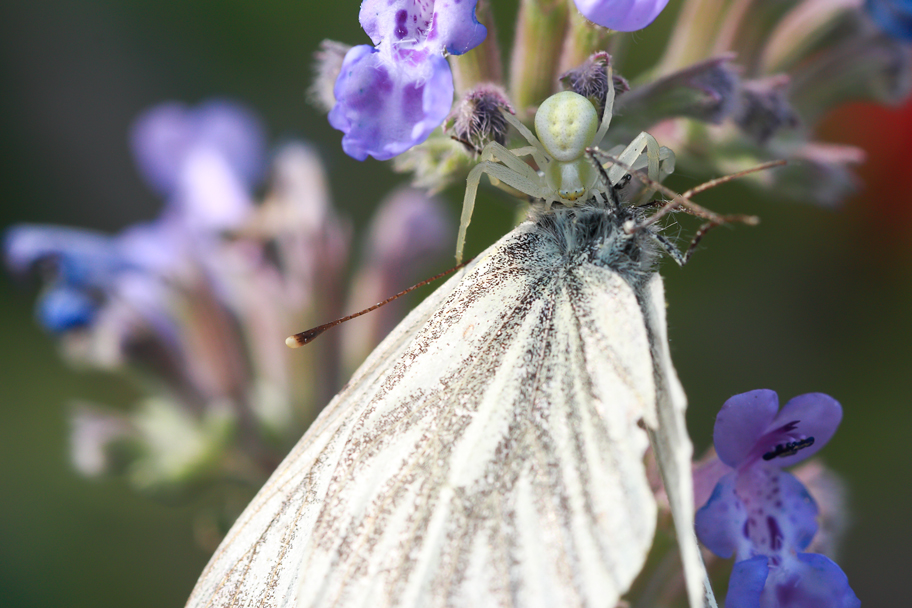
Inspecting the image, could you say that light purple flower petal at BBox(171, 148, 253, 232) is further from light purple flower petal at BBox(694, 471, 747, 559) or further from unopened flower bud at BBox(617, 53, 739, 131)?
light purple flower petal at BBox(694, 471, 747, 559)

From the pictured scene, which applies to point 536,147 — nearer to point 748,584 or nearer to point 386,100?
point 386,100

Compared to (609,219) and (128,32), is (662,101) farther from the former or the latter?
(128,32)

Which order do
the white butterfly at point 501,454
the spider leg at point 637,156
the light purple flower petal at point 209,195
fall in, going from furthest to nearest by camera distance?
the light purple flower petal at point 209,195
the spider leg at point 637,156
the white butterfly at point 501,454

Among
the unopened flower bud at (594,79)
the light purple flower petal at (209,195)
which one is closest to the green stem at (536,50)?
the unopened flower bud at (594,79)

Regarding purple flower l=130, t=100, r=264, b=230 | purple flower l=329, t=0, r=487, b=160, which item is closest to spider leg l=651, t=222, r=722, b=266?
purple flower l=329, t=0, r=487, b=160

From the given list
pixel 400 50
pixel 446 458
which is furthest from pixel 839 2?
pixel 446 458

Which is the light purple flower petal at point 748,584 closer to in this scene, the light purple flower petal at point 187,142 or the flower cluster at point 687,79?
the flower cluster at point 687,79
